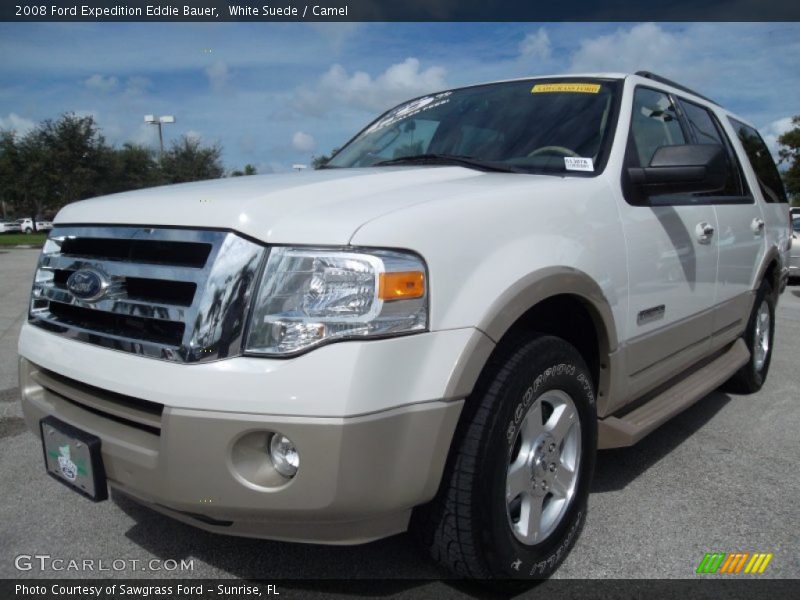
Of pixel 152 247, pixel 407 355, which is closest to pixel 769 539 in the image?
pixel 407 355

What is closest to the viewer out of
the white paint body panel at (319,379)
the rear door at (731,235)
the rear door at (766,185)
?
the white paint body panel at (319,379)

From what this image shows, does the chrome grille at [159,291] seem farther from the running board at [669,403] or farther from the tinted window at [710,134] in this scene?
the tinted window at [710,134]

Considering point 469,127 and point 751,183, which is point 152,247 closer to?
point 469,127

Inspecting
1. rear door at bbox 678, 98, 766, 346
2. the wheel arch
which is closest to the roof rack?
rear door at bbox 678, 98, 766, 346

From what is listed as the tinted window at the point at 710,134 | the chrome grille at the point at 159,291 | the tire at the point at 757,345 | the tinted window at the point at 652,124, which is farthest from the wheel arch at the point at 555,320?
the tire at the point at 757,345

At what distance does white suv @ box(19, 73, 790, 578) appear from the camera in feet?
5.82

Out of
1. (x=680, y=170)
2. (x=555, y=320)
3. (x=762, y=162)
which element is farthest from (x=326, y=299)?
(x=762, y=162)

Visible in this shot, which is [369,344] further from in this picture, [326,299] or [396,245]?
[396,245]

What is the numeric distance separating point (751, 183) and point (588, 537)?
273 cm

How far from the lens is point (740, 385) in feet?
15.2

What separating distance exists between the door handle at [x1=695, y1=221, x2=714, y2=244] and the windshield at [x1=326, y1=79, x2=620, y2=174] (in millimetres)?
743

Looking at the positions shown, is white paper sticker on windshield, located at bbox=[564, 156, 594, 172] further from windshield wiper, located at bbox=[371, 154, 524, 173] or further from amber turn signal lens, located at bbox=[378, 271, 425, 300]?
amber turn signal lens, located at bbox=[378, 271, 425, 300]

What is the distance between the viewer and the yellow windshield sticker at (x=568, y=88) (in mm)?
3092

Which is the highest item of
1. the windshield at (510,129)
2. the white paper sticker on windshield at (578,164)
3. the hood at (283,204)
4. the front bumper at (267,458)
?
the windshield at (510,129)
